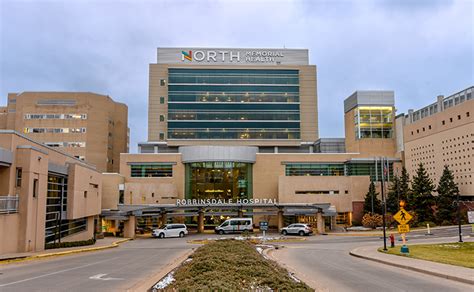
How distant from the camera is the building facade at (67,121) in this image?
90312 mm

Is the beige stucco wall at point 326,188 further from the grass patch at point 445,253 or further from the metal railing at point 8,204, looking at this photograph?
the metal railing at point 8,204

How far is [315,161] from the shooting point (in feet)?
243

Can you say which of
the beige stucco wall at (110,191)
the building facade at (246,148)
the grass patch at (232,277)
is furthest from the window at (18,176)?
the beige stucco wall at (110,191)

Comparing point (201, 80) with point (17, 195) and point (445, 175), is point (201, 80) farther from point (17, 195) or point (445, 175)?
point (17, 195)

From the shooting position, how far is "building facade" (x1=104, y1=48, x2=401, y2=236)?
6662cm

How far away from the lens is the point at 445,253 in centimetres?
2881

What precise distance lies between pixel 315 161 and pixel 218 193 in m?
18.2

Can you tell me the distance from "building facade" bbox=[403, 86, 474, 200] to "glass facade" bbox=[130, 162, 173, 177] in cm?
4304

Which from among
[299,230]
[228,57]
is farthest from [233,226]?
[228,57]

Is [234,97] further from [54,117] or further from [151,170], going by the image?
[54,117]

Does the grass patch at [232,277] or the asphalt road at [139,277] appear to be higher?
the grass patch at [232,277]

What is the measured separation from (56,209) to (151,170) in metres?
34.2

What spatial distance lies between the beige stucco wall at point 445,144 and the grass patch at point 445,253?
32.6 m

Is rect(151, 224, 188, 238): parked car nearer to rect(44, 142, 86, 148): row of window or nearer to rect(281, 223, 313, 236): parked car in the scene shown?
rect(281, 223, 313, 236): parked car
